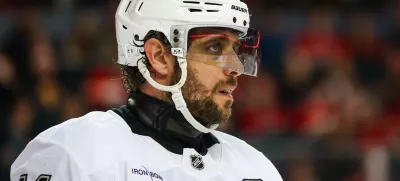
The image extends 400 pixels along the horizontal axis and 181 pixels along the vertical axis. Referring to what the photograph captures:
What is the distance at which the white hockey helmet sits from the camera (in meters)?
2.36

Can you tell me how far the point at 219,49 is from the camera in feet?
7.88

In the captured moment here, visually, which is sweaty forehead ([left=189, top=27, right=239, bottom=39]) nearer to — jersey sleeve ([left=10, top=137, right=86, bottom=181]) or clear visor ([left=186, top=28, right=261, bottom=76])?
clear visor ([left=186, top=28, right=261, bottom=76])

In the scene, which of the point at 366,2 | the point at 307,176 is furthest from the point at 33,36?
the point at 366,2

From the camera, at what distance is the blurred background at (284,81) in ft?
15.4

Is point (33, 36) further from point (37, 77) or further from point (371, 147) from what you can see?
point (371, 147)

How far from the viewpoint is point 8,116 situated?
14.6ft

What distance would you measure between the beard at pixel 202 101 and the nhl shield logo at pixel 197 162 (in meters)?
0.11

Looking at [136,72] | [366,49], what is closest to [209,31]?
[136,72]

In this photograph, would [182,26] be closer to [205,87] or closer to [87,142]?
[205,87]

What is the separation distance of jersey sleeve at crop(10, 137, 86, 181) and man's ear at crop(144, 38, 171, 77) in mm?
407

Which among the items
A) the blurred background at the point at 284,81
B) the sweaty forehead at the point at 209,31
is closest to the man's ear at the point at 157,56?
the sweaty forehead at the point at 209,31

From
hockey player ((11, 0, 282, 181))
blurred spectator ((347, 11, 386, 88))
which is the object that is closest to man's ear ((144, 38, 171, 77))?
hockey player ((11, 0, 282, 181))

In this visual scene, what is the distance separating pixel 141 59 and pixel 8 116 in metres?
2.23

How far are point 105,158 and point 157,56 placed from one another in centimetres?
41
